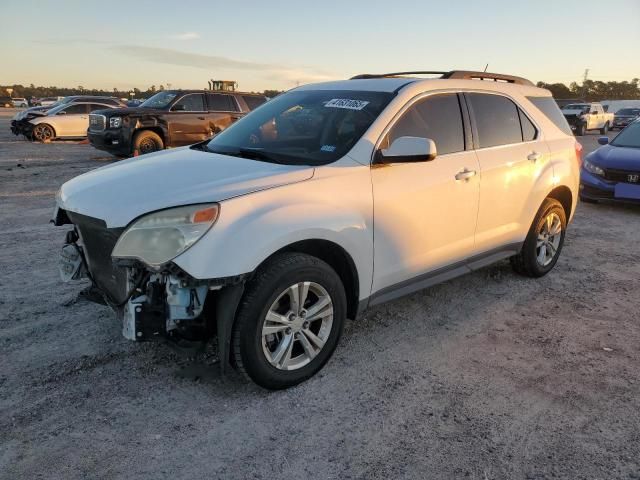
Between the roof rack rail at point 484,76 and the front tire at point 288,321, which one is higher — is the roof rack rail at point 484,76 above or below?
above

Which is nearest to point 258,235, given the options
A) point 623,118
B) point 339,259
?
point 339,259

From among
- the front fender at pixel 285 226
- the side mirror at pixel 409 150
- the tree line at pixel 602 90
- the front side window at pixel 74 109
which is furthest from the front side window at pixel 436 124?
the tree line at pixel 602 90

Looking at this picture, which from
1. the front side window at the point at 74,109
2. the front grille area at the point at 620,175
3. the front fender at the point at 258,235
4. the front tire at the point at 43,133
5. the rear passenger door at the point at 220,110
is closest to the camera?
the front fender at the point at 258,235

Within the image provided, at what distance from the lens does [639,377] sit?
10.9ft

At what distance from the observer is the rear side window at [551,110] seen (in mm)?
5026

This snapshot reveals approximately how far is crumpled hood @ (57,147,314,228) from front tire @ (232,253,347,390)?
0.47 metres

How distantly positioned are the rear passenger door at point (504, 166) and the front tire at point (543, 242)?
0.50 feet

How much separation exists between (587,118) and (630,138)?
67.3 ft

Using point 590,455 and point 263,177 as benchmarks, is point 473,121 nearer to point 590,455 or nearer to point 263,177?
point 263,177

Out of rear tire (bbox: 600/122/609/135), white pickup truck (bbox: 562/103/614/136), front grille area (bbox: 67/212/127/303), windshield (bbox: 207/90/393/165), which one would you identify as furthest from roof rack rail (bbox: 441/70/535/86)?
rear tire (bbox: 600/122/609/135)

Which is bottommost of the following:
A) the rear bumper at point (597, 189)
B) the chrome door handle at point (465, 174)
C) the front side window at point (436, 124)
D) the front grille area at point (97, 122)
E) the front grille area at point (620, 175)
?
the rear bumper at point (597, 189)

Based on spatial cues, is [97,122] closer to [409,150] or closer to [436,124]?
[436,124]

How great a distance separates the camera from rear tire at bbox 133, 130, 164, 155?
12.1 m

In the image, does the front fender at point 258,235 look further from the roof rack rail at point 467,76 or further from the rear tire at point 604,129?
the rear tire at point 604,129
